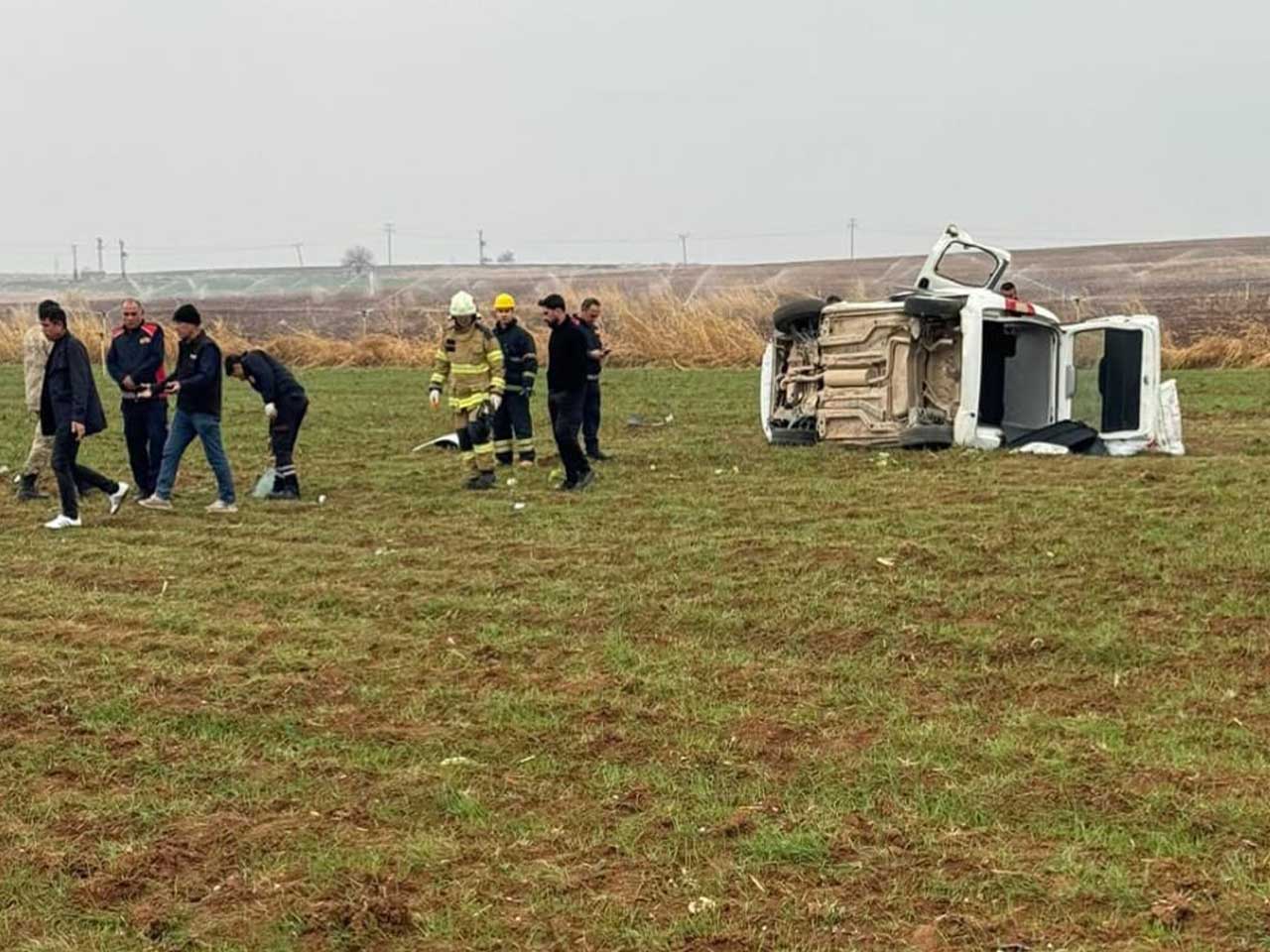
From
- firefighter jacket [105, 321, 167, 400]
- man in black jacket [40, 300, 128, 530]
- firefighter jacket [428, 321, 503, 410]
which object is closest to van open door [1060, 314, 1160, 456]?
firefighter jacket [428, 321, 503, 410]

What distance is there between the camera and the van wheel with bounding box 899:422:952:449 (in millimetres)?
13023

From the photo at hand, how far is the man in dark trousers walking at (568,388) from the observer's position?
36.8ft

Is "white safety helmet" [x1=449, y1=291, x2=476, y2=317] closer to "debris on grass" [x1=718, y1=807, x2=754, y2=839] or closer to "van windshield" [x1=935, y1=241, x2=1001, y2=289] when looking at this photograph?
"van windshield" [x1=935, y1=241, x2=1001, y2=289]

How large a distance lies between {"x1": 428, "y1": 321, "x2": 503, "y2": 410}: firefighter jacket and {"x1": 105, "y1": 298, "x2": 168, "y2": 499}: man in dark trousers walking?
215cm

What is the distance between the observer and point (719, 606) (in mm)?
7258

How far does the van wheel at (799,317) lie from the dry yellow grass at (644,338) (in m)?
14.5

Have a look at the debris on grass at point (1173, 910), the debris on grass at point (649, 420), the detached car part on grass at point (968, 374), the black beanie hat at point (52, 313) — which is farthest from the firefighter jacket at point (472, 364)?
the debris on grass at point (1173, 910)

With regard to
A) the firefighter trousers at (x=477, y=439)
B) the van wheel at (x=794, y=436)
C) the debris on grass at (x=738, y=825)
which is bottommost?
the debris on grass at (x=738, y=825)

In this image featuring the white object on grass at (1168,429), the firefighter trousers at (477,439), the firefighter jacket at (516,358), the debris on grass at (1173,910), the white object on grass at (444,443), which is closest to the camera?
the debris on grass at (1173,910)

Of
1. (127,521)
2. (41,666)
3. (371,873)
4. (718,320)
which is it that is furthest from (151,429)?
(718,320)

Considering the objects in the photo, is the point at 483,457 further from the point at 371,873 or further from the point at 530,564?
the point at 371,873

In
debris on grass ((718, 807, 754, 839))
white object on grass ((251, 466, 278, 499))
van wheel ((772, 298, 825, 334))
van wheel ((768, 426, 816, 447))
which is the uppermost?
van wheel ((772, 298, 825, 334))

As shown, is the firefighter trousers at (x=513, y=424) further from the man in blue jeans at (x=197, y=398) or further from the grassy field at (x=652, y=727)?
the man in blue jeans at (x=197, y=398)

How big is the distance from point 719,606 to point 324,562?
106 inches
